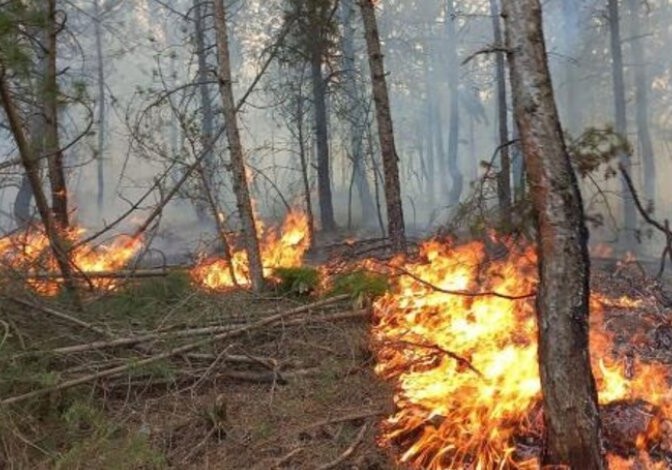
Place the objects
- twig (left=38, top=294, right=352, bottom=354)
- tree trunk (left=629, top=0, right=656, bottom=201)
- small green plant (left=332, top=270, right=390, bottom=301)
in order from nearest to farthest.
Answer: twig (left=38, top=294, right=352, bottom=354) < small green plant (left=332, top=270, right=390, bottom=301) < tree trunk (left=629, top=0, right=656, bottom=201)

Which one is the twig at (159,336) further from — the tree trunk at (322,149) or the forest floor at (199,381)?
the tree trunk at (322,149)

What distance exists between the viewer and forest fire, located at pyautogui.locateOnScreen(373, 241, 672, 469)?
451 cm

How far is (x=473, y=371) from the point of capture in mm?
5109

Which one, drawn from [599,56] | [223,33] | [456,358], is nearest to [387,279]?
[456,358]

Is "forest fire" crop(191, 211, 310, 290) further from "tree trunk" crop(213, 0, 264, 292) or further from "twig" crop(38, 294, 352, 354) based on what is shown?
"twig" crop(38, 294, 352, 354)

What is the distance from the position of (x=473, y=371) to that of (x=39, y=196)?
16.2 feet

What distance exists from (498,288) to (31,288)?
4.55 m

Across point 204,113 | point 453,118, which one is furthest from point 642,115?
point 204,113

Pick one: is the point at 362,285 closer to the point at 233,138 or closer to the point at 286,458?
the point at 286,458

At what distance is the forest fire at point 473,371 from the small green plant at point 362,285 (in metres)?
0.13

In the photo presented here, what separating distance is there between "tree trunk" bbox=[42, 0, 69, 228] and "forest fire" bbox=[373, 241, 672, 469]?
441 cm

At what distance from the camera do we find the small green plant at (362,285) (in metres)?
6.70

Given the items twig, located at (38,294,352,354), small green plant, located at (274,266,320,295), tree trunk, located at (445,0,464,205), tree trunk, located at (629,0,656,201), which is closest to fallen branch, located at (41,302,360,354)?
twig, located at (38,294,352,354)

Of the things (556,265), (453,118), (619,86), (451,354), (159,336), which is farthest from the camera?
(453,118)
